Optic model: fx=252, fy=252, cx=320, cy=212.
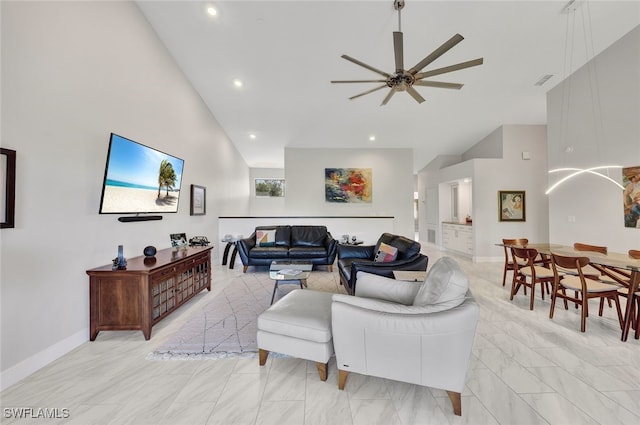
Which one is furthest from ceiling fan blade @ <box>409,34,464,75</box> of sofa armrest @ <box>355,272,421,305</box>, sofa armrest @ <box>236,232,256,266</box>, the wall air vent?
sofa armrest @ <box>236,232,256,266</box>

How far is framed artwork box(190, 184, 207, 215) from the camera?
4.94 metres

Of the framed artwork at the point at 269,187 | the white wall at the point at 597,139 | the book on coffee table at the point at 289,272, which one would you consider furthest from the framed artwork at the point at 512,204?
the framed artwork at the point at 269,187

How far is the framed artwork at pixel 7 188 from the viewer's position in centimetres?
184

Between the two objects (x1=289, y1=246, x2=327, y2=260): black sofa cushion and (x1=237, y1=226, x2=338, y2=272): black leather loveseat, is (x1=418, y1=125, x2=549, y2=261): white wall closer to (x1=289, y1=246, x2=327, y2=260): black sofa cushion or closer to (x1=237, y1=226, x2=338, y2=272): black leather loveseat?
(x1=237, y1=226, x2=338, y2=272): black leather loveseat

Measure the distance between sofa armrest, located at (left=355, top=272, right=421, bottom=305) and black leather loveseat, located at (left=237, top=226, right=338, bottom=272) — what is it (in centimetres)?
276

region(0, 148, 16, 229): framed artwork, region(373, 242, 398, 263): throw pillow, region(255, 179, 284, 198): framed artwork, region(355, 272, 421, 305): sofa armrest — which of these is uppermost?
region(255, 179, 284, 198): framed artwork

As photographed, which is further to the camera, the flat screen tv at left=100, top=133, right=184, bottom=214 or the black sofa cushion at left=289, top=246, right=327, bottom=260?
the black sofa cushion at left=289, top=246, right=327, bottom=260

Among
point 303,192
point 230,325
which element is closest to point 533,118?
point 303,192

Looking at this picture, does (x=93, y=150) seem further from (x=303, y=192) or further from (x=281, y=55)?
(x=303, y=192)

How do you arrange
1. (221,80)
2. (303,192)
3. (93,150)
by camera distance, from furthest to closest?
(303,192) → (221,80) → (93,150)

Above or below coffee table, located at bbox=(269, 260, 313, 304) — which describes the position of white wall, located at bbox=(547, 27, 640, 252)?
above

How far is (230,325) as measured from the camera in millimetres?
2818

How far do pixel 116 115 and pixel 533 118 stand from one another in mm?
8320

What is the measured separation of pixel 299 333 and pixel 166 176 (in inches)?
126
